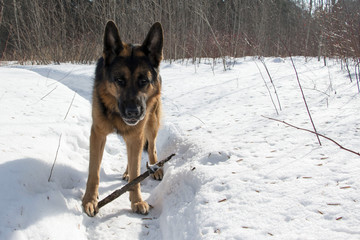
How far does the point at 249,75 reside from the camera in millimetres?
8250

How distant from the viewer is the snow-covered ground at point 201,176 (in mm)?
1851

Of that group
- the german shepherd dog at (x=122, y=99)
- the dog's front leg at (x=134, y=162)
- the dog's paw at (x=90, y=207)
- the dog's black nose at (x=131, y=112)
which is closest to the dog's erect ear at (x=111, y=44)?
the german shepherd dog at (x=122, y=99)

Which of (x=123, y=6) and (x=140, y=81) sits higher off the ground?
(x=123, y=6)

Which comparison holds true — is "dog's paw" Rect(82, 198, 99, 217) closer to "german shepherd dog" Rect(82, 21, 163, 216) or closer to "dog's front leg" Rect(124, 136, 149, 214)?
"german shepherd dog" Rect(82, 21, 163, 216)

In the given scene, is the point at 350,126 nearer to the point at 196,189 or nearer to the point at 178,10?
the point at 196,189

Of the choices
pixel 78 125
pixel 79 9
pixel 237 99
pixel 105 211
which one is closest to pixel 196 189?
pixel 105 211

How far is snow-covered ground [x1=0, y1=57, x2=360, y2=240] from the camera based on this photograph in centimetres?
185

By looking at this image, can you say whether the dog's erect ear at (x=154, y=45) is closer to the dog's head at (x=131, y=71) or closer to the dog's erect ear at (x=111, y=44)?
the dog's head at (x=131, y=71)

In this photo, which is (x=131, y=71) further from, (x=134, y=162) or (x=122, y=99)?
(x=134, y=162)

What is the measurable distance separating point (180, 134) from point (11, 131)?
2.20 m

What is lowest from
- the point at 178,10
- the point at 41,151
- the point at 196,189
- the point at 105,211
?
the point at 105,211

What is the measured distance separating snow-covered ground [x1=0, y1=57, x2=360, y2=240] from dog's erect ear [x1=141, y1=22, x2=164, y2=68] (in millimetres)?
1210

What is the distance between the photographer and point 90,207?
8.37 feet

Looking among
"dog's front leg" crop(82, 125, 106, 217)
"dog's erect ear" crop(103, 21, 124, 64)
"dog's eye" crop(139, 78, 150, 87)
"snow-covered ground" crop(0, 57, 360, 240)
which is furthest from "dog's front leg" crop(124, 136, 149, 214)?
"dog's erect ear" crop(103, 21, 124, 64)
